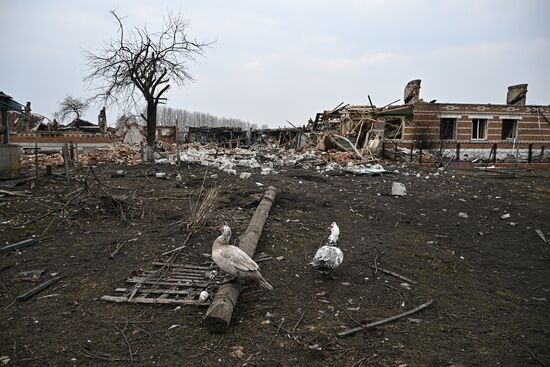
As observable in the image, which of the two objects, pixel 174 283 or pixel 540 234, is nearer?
pixel 174 283

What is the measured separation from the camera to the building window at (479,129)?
67.2ft

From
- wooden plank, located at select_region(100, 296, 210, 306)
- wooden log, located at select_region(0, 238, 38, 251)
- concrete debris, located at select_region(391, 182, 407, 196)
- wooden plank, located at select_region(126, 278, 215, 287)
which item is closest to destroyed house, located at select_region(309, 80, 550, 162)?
concrete debris, located at select_region(391, 182, 407, 196)

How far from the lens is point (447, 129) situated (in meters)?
20.6

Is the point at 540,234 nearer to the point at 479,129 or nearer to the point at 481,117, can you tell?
the point at 481,117

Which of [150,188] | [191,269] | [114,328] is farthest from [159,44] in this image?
[114,328]

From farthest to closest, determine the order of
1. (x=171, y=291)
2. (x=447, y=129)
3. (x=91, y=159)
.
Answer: (x=447, y=129) → (x=91, y=159) → (x=171, y=291)

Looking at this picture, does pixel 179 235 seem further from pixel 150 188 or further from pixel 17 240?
pixel 150 188

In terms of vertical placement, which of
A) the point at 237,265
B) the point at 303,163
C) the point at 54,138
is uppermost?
the point at 54,138

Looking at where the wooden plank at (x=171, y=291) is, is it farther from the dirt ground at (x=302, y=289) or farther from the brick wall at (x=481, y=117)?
the brick wall at (x=481, y=117)

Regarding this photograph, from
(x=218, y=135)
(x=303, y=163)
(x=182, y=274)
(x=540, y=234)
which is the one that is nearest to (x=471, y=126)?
(x=303, y=163)

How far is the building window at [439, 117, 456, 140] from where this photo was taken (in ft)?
66.6

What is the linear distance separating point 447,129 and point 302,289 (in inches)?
795

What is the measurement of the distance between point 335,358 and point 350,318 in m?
0.63

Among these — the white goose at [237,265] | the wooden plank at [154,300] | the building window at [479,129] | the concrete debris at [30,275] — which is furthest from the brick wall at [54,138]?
the building window at [479,129]
